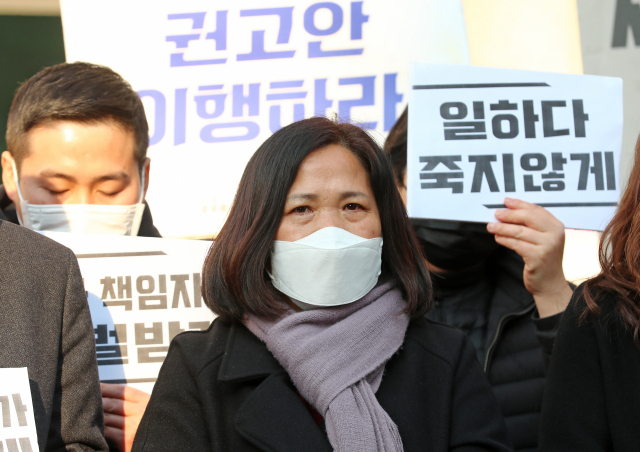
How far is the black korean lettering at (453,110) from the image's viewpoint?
106 inches

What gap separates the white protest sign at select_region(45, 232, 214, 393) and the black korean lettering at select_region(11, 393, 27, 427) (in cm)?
91

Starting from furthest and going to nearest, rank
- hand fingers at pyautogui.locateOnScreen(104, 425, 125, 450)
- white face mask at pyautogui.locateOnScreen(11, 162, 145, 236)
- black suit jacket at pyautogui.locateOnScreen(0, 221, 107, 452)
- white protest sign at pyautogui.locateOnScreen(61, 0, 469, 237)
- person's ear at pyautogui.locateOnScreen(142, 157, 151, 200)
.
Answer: white protest sign at pyautogui.locateOnScreen(61, 0, 469, 237) < person's ear at pyautogui.locateOnScreen(142, 157, 151, 200) < white face mask at pyautogui.locateOnScreen(11, 162, 145, 236) < hand fingers at pyautogui.locateOnScreen(104, 425, 125, 450) < black suit jacket at pyautogui.locateOnScreen(0, 221, 107, 452)

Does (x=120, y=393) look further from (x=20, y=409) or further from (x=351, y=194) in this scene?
(x=351, y=194)

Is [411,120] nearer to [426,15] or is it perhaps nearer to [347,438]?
[426,15]

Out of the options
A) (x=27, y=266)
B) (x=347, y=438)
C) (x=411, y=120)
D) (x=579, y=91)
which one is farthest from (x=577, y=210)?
(x=27, y=266)

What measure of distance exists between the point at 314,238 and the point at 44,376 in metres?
0.87

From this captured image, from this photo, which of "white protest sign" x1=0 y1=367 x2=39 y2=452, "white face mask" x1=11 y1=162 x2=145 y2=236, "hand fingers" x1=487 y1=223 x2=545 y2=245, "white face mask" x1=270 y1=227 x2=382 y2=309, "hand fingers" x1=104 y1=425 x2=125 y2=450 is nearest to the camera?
"white protest sign" x1=0 y1=367 x2=39 y2=452

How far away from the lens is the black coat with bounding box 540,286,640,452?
1727 millimetres

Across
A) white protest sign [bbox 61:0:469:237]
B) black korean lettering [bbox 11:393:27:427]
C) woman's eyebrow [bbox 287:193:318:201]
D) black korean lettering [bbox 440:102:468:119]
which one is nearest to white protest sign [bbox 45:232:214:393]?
white protest sign [bbox 61:0:469:237]

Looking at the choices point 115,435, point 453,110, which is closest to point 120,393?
point 115,435

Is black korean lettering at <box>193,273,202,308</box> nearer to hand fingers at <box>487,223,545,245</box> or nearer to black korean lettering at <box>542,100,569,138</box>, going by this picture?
hand fingers at <box>487,223,545,245</box>

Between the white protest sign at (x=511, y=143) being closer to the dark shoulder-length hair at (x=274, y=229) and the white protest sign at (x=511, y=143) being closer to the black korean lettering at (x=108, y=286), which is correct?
the dark shoulder-length hair at (x=274, y=229)

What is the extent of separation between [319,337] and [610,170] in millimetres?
1472

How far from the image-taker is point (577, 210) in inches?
103
